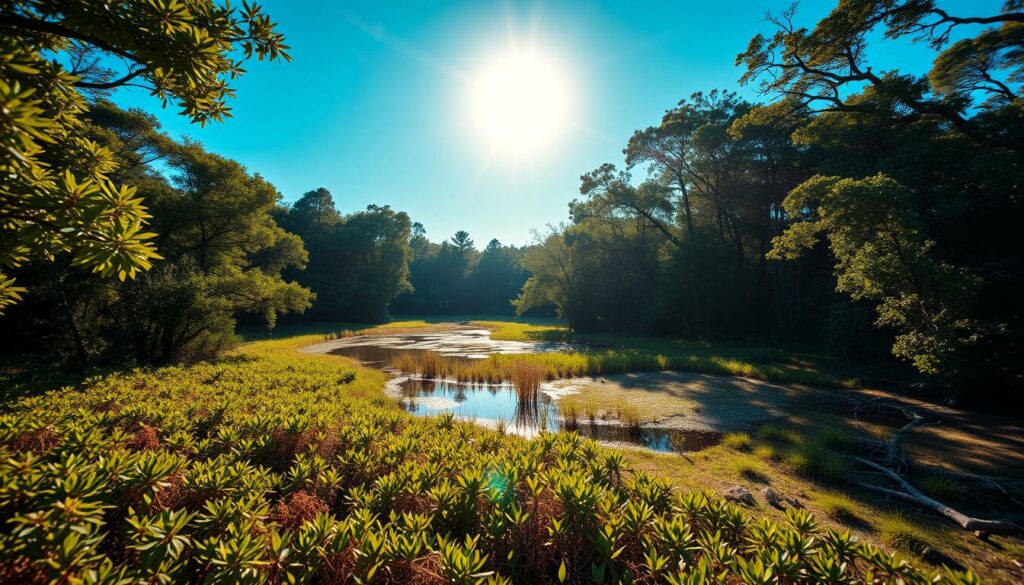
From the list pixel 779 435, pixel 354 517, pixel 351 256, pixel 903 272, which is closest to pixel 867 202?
pixel 903 272

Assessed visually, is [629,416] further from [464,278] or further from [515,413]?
[464,278]

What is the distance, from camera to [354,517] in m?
2.73

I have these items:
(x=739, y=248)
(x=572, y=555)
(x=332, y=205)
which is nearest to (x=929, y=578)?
(x=572, y=555)

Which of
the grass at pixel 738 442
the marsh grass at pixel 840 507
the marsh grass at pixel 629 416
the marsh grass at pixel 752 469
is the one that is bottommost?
the marsh grass at pixel 629 416

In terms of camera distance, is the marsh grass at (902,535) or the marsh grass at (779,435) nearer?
the marsh grass at (902,535)

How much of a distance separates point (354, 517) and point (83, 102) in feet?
12.5

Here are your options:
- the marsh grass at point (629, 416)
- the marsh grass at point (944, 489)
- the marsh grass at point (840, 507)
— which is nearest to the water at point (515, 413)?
the marsh grass at point (629, 416)

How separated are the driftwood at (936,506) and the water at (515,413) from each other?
226 cm

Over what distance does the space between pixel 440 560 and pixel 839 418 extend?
9960mm

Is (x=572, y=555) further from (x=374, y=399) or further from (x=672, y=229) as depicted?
(x=672, y=229)

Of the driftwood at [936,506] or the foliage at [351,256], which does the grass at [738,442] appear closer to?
the driftwood at [936,506]

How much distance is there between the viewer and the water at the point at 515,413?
683cm

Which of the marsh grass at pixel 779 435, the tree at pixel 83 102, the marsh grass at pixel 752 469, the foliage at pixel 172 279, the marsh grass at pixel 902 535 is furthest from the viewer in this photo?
the foliage at pixel 172 279

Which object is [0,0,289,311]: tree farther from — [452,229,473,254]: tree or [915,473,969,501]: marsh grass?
[452,229,473,254]: tree
